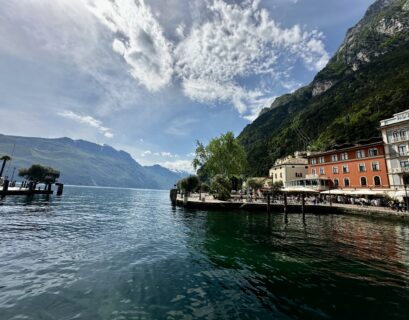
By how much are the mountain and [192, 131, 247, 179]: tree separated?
144 ft

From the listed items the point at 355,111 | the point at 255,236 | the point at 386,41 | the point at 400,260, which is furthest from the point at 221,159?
the point at 386,41

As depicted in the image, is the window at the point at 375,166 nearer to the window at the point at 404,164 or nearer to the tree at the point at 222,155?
the window at the point at 404,164

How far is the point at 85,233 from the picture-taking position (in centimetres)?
1809

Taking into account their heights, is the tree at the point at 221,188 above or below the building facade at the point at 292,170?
below

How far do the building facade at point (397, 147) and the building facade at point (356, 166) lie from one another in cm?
111

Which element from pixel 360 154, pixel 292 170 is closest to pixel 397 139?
pixel 360 154

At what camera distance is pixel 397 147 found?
Result: 4003cm

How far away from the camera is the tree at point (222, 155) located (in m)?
64.4

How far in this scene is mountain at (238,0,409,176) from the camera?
85812mm

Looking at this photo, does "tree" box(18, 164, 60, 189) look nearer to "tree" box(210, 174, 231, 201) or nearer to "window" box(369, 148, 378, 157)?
"tree" box(210, 174, 231, 201)

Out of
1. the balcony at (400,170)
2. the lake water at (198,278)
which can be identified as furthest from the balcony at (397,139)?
the lake water at (198,278)

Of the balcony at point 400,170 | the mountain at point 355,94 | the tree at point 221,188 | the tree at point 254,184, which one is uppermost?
the mountain at point 355,94

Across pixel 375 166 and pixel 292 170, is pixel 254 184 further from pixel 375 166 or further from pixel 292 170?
pixel 375 166

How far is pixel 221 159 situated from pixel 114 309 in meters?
58.8
